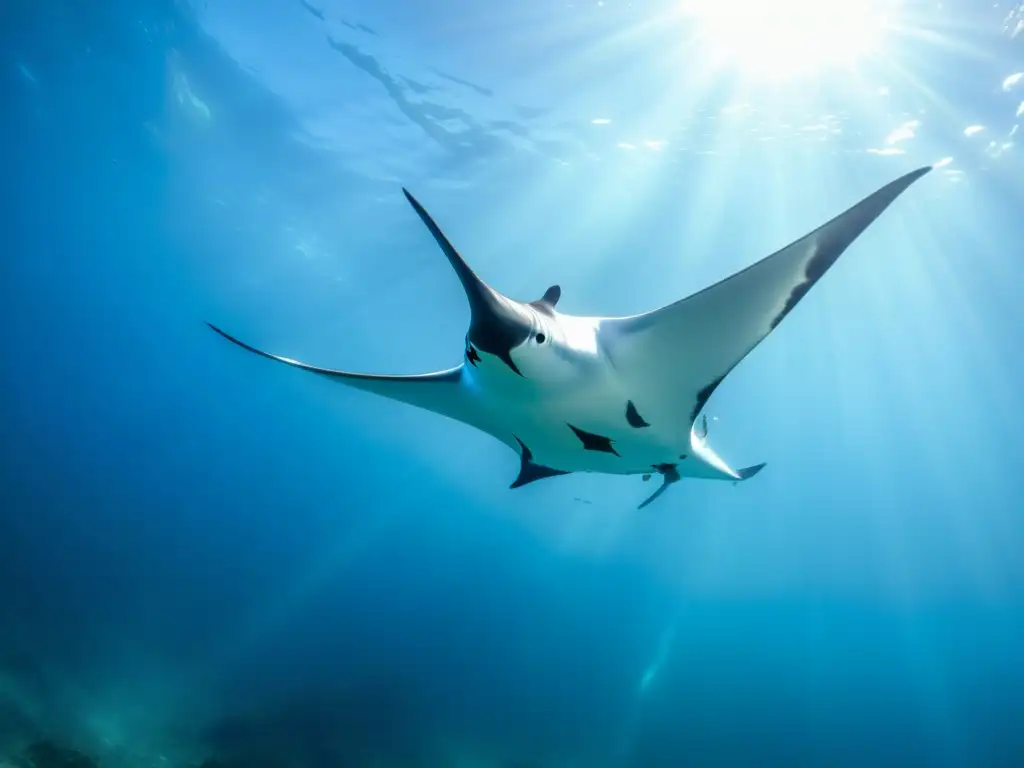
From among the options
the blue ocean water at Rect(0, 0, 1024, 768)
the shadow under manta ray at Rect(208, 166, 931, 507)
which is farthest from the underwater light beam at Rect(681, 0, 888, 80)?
the shadow under manta ray at Rect(208, 166, 931, 507)

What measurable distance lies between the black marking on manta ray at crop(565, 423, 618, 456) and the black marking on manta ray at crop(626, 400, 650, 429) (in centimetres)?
22

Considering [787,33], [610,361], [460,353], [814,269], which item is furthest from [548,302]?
[460,353]

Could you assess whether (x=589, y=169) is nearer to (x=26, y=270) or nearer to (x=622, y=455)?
(x=622, y=455)

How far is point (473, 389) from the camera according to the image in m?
3.24

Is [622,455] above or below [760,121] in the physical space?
below

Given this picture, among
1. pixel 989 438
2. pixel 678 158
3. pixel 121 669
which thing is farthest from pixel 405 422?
pixel 989 438

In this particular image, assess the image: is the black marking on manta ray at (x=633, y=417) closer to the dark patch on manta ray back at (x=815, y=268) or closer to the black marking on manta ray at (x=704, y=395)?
the black marking on manta ray at (x=704, y=395)

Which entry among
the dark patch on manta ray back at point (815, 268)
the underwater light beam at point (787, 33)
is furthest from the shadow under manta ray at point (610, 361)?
the underwater light beam at point (787, 33)

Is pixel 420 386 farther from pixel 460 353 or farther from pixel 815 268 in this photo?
pixel 460 353

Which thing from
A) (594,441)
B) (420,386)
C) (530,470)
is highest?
(530,470)

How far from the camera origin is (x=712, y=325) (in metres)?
2.60

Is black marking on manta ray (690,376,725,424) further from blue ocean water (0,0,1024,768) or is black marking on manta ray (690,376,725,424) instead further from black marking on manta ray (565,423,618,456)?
blue ocean water (0,0,1024,768)

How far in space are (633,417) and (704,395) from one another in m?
0.44

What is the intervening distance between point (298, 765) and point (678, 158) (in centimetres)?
1798
